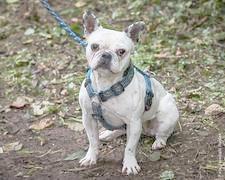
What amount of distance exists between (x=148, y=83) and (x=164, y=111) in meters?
0.31

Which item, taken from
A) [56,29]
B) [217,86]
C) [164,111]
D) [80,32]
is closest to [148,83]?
[164,111]

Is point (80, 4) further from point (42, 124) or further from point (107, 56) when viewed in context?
point (107, 56)

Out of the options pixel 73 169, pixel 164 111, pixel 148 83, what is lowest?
pixel 73 169

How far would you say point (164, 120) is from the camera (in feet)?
14.1

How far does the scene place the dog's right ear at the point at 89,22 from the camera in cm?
373

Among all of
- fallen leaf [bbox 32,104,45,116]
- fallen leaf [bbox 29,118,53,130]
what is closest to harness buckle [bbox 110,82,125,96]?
fallen leaf [bbox 29,118,53,130]

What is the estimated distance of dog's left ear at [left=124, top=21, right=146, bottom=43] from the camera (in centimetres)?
371

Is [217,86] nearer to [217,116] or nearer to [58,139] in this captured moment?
[217,116]

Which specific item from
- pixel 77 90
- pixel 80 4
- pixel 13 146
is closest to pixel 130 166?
pixel 13 146

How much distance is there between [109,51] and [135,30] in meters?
0.30

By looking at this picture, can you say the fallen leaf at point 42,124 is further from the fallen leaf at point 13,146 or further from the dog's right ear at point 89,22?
the dog's right ear at point 89,22

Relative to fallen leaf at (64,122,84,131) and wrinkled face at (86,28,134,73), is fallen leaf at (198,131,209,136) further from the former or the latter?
wrinkled face at (86,28,134,73)

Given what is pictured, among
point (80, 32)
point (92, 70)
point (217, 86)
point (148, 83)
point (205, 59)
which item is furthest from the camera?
point (80, 32)

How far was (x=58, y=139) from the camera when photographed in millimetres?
4672
